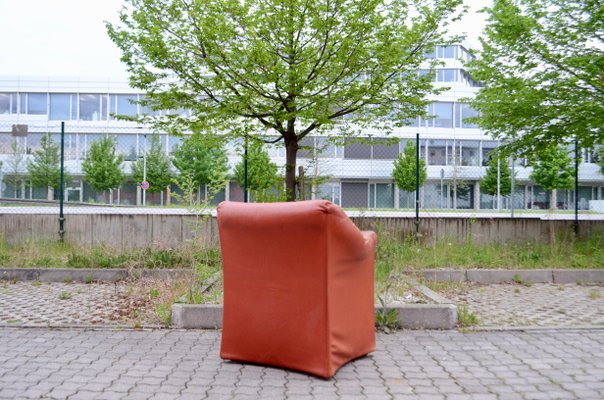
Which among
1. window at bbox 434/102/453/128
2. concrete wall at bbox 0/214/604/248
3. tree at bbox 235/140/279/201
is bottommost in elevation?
concrete wall at bbox 0/214/604/248

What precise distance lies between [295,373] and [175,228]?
6765mm

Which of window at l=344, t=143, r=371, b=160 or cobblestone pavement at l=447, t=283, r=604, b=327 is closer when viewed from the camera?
cobblestone pavement at l=447, t=283, r=604, b=327

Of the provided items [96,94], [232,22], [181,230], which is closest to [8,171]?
[181,230]

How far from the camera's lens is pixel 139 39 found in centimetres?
866

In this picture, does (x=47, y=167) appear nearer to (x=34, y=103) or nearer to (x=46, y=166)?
(x=46, y=166)

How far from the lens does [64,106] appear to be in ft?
142

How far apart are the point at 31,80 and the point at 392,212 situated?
42.5 meters

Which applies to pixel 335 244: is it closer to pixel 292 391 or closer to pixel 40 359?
pixel 292 391

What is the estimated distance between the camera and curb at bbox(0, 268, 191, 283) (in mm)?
8258

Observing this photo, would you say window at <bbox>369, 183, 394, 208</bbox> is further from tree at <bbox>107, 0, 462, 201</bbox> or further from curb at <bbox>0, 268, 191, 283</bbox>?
curb at <bbox>0, 268, 191, 283</bbox>

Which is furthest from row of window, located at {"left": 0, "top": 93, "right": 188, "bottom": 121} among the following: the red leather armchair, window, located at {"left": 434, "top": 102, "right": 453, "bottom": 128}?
the red leather armchair

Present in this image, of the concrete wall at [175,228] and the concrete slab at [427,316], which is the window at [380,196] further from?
the concrete slab at [427,316]

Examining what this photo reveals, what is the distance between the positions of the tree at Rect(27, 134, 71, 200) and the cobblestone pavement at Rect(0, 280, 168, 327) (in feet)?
12.9

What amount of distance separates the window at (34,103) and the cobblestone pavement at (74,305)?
40734 millimetres
